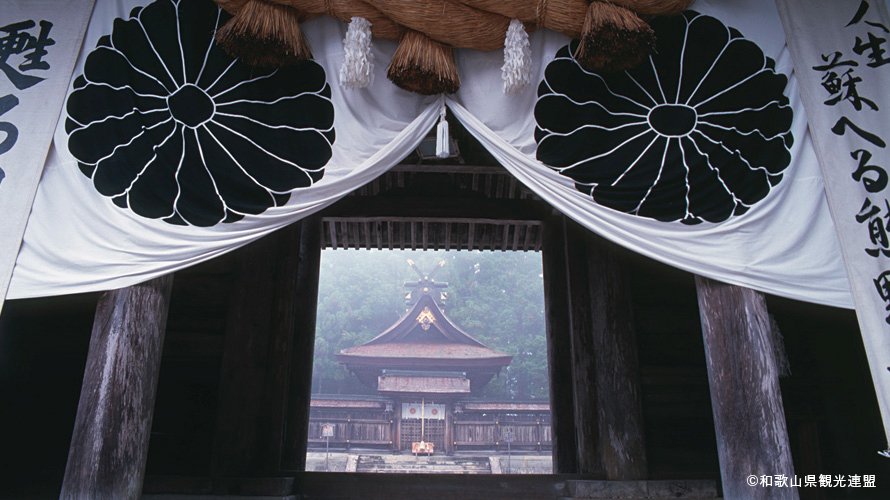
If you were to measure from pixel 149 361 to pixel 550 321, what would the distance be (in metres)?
3.40

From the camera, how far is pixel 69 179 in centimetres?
278

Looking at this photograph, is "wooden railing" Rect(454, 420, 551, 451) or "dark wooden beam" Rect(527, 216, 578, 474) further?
"wooden railing" Rect(454, 420, 551, 451)

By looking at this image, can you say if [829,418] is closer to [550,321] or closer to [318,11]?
[550,321]

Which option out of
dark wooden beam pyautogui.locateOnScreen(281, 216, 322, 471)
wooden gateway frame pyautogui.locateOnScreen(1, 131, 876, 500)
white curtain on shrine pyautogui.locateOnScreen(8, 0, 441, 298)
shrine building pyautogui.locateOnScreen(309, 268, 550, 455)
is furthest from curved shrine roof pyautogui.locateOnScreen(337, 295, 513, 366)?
white curtain on shrine pyautogui.locateOnScreen(8, 0, 441, 298)

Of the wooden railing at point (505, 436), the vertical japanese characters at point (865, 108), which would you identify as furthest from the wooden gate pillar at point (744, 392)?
the wooden railing at point (505, 436)

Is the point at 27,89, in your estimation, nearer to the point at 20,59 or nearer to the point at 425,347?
the point at 20,59

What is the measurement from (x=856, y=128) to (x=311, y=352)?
396 cm

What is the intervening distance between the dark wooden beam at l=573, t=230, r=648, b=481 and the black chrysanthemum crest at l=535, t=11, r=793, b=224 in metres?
1.71

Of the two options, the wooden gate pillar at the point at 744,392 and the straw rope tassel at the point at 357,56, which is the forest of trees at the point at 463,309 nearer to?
the wooden gate pillar at the point at 744,392

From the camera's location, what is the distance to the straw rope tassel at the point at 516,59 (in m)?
2.84

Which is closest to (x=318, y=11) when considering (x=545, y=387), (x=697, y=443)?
(x=697, y=443)

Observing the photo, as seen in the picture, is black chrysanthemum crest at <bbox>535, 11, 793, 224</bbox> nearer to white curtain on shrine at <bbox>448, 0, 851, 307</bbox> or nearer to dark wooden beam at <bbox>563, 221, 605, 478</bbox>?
white curtain on shrine at <bbox>448, 0, 851, 307</bbox>

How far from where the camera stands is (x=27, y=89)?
2854mm

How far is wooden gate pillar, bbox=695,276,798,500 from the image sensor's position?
98.1 inches
